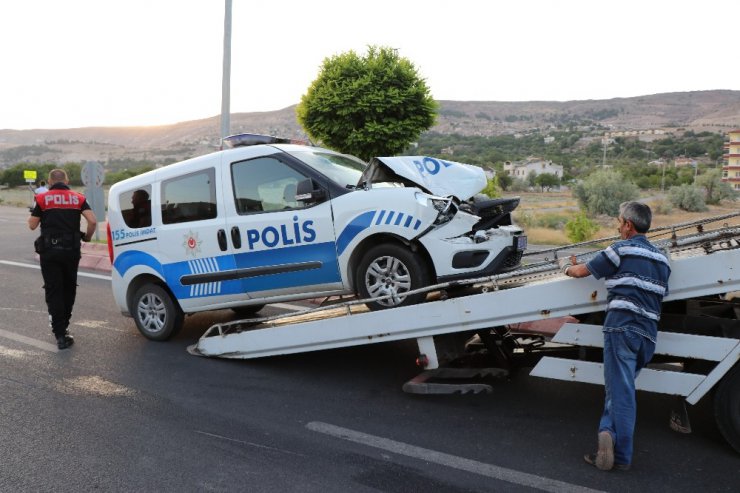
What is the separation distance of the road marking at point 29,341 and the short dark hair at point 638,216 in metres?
5.54

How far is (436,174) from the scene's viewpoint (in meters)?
5.35

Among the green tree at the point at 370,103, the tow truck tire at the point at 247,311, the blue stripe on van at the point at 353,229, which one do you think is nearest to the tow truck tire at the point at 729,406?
the blue stripe on van at the point at 353,229

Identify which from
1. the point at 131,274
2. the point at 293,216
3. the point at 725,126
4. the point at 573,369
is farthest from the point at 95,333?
the point at 725,126

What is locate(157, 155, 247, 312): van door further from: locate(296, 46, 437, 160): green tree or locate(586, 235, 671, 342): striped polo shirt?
locate(296, 46, 437, 160): green tree

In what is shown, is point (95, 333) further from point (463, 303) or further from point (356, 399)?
point (463, 303)

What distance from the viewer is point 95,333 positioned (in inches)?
279

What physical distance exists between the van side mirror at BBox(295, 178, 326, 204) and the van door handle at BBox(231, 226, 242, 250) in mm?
704

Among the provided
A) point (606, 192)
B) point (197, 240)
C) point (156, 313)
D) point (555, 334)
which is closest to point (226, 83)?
point (156, 313)

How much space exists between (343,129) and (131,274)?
4.40 meters

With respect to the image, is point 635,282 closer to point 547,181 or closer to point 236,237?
point 236,237

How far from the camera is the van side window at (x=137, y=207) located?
20.8 feet

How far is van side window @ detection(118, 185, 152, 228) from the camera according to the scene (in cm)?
634

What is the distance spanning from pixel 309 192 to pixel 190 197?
1.42 metres

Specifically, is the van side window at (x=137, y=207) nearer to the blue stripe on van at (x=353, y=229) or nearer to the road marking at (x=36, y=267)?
the blue stripe on van at (x=353, y=229)
